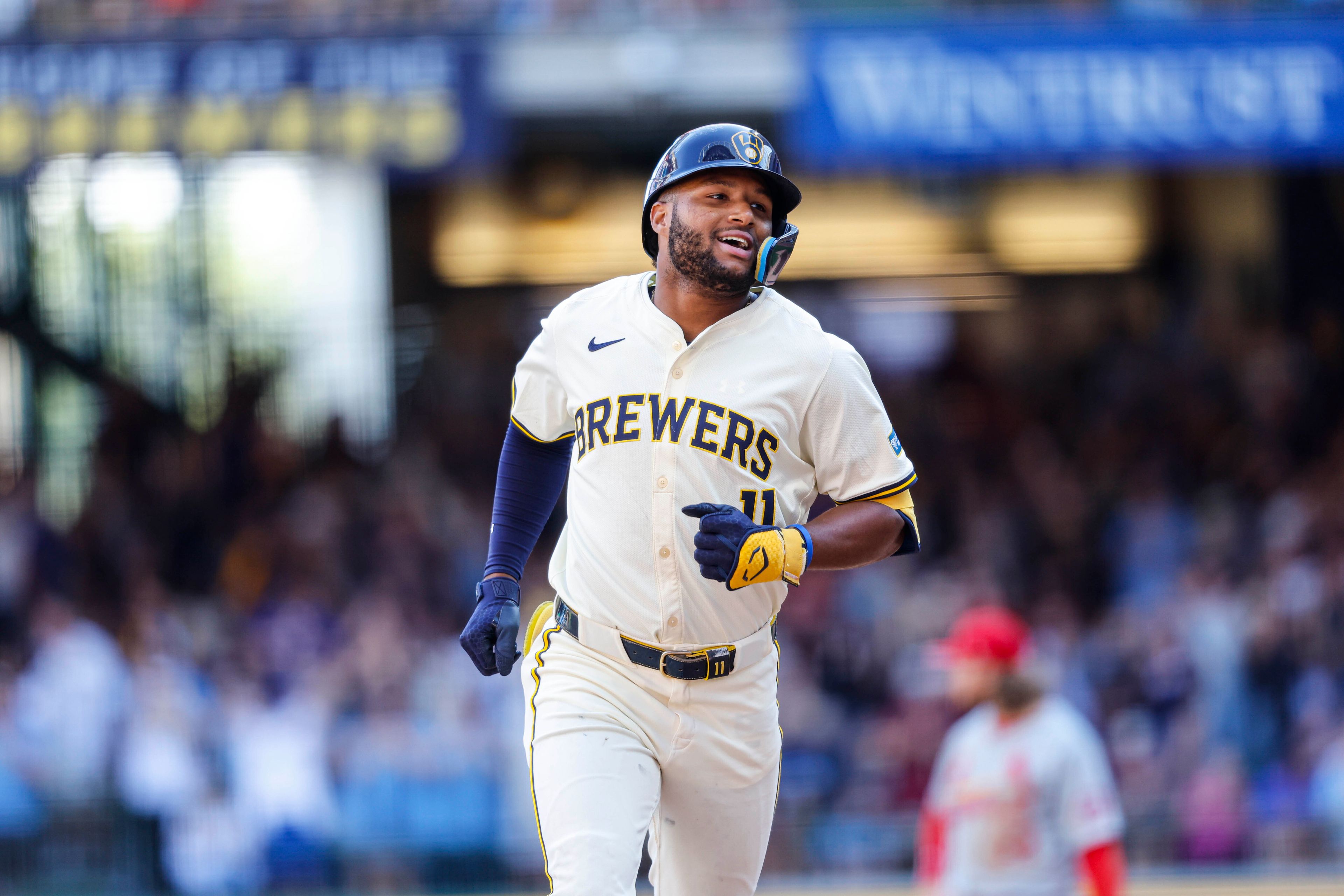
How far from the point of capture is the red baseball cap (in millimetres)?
5504

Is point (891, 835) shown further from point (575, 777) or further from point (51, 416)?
point (51, 416)

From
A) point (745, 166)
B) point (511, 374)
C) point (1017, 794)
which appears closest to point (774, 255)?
point (745, 166)

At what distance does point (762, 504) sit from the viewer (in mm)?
3416

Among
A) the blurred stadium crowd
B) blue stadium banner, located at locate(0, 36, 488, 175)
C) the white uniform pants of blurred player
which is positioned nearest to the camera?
the white uniform pants of blurred player

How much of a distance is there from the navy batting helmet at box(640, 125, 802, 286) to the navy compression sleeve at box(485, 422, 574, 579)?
642mm

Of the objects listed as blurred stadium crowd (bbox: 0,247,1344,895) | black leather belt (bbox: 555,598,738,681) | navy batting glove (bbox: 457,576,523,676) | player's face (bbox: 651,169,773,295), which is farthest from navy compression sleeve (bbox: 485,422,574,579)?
blurred stadium crowd (bbox: 0,247,1344,895)

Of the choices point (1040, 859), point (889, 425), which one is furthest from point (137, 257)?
point (889, 425)

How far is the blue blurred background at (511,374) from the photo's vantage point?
8523mm

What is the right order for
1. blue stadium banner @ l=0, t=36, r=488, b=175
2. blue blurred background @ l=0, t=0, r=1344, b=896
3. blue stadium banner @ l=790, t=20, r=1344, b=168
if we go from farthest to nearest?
blue stadium banner @ l=790, t=20, r=1344, b=168
blue stadium banner @ l=0, t=36, r=488, b=175
blue blurred background @ l=0, t=0, r=1344, b=896

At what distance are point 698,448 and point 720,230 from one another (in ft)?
1.54

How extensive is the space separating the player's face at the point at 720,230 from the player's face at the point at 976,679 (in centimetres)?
250

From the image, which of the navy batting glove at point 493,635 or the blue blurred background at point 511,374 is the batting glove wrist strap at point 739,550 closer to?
the navy batting glove at point 493,635

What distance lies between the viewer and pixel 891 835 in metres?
8.41

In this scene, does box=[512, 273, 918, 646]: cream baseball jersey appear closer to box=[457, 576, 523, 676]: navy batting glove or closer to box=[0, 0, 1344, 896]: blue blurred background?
box=[457, 576, 523, 676]: navy batting glove
